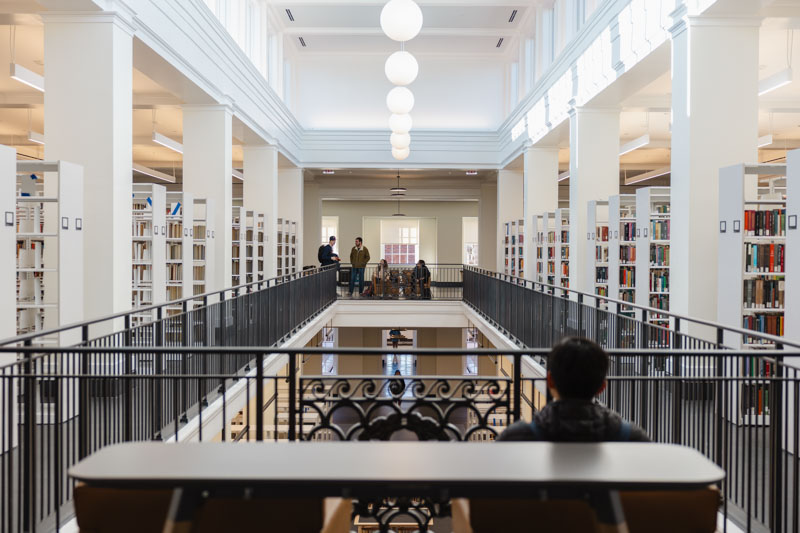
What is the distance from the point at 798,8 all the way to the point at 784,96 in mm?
6027

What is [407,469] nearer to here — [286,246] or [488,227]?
[286,246]

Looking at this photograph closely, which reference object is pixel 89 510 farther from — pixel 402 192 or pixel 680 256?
pixel 402 192

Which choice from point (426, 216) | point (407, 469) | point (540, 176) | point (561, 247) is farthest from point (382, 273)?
point (407, 469)

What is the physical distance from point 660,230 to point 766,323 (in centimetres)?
251

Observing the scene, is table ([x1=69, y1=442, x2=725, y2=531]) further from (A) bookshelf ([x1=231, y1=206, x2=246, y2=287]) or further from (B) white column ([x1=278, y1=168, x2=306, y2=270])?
(B) white column ([x1=278, y1=168, x2=306, y2=270])

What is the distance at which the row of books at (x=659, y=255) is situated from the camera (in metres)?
8.27

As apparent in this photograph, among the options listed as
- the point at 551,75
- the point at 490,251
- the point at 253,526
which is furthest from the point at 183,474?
the point at 490,251

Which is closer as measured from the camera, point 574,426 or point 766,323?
point 574,426

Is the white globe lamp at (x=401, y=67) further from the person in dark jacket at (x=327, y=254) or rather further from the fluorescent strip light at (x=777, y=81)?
the person in dark jacket at (x=327, y=254)

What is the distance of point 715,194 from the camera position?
652 centimetres

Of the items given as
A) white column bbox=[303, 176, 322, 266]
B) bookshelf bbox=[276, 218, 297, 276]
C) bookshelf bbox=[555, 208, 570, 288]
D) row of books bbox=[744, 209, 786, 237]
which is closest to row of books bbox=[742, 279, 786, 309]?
row of books bbox=[744, 209, 786, 237]

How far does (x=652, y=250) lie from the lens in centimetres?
841

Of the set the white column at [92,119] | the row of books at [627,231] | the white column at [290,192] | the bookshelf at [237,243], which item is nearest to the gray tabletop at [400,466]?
the white column at [92,119]

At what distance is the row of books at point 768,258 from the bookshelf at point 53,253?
19.3 ft
